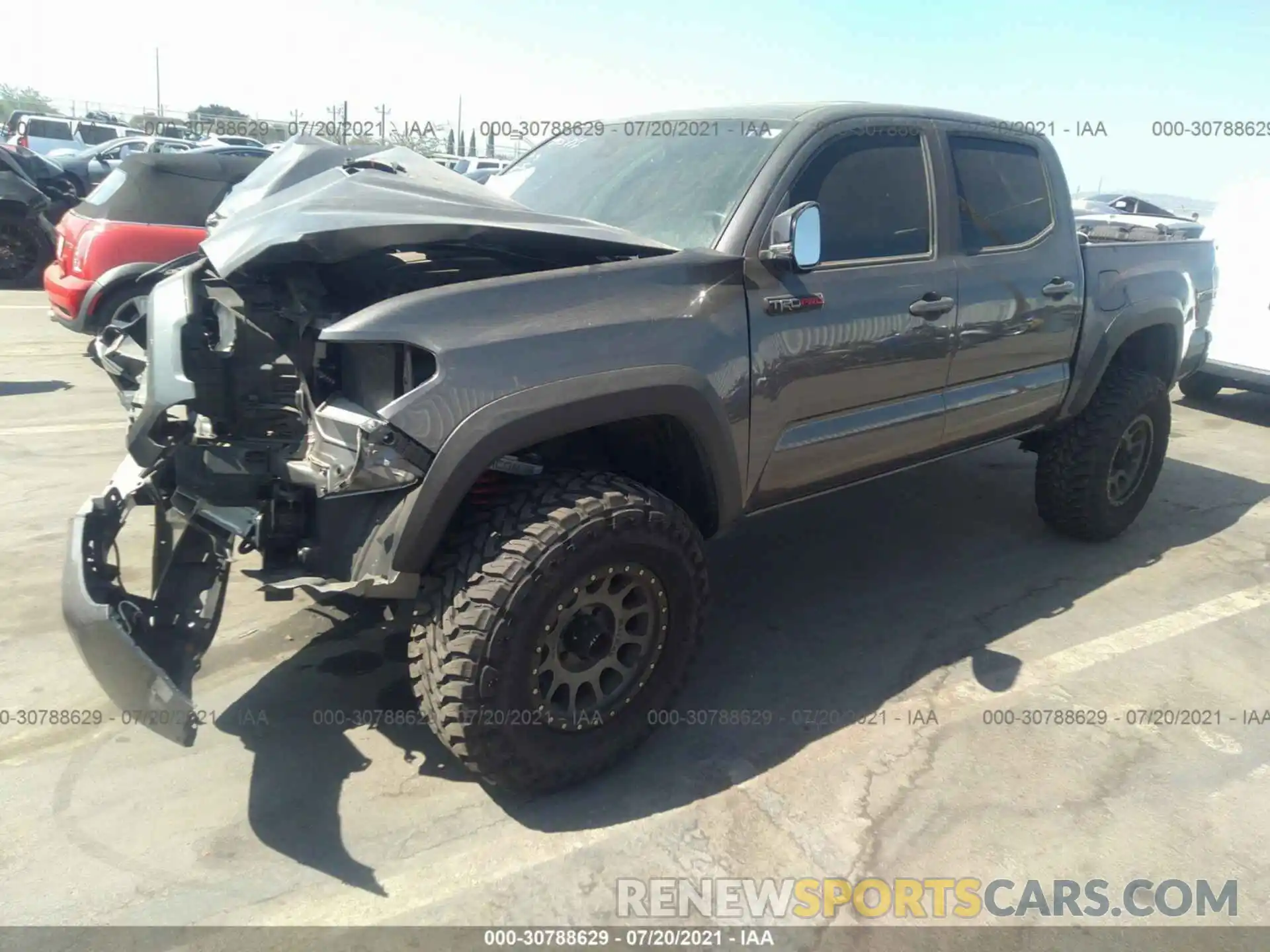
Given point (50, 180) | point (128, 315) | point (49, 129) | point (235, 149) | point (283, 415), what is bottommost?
point (283, 415)

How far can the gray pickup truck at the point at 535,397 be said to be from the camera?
256 cm

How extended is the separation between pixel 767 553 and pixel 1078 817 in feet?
6.90

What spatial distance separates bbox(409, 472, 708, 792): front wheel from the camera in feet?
8.61

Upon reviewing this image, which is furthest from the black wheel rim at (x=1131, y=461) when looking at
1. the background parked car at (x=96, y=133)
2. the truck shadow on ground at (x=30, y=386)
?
the background parked car at (x=96, y=133)

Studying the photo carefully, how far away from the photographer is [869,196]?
11.9ft

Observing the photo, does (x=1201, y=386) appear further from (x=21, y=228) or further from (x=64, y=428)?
(x=21, y=228)

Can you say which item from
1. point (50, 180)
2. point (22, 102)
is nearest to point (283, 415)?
point (50, 180)

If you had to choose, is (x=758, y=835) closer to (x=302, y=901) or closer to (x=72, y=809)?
(x=302, y=901)

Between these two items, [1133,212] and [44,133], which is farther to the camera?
[44,133]

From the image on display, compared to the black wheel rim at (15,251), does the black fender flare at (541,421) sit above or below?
above

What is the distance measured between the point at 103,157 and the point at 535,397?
21.1m

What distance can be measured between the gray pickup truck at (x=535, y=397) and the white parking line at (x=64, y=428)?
9.41 feet

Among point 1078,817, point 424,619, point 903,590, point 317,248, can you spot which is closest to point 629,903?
point 424,619

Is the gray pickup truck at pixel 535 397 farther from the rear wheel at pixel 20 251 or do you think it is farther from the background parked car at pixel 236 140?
the background parked car at pixel 236 140
